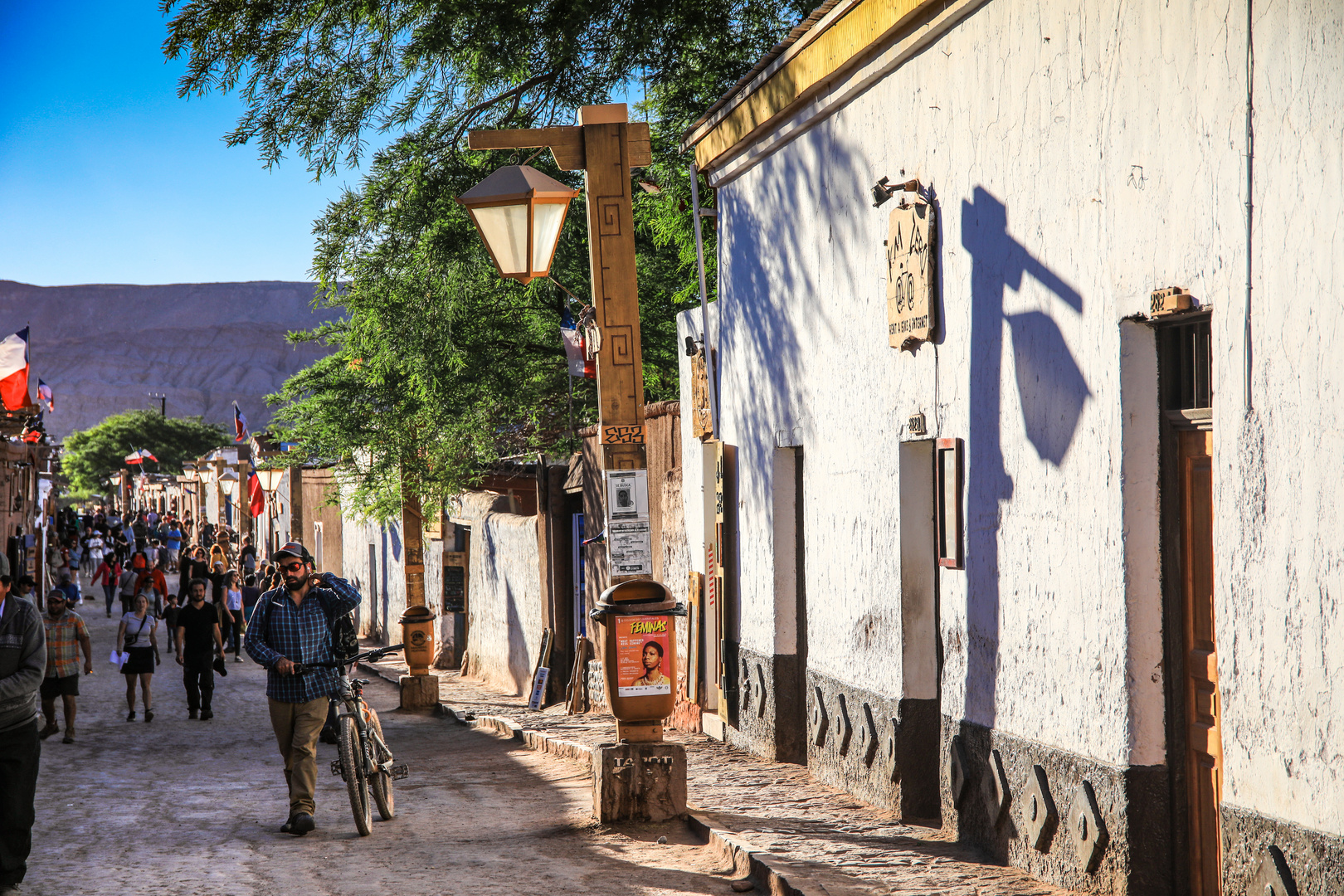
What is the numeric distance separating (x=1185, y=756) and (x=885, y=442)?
9.69ft

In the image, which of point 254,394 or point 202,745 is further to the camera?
point 254,394

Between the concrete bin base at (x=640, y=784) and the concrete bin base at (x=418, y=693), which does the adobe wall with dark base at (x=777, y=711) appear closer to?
the concrete bin base at (x=640, y=784)

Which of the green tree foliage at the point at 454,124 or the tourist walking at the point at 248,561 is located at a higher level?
the green tree foliage at the point at 454,124

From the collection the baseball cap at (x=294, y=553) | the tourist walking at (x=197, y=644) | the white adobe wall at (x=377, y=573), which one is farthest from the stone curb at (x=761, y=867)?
the white adobe wall at (x=377, y=573)

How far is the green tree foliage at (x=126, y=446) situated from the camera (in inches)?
3851

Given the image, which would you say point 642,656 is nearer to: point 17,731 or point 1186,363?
point 17,731

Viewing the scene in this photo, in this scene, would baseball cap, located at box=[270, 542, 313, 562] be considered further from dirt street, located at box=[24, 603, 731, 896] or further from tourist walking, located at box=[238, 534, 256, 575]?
tourist walking, located at box=[238, 534, 256, 575]

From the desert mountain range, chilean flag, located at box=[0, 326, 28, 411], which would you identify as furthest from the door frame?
the desert mountain range

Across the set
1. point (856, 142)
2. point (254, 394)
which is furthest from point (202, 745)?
point (254, 394)

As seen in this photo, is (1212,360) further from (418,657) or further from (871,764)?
(418,657)

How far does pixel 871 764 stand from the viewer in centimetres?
772

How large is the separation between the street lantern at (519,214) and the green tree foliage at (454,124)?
708 centimetres

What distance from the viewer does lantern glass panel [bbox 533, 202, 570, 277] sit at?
743 cm

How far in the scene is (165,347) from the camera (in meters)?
182
